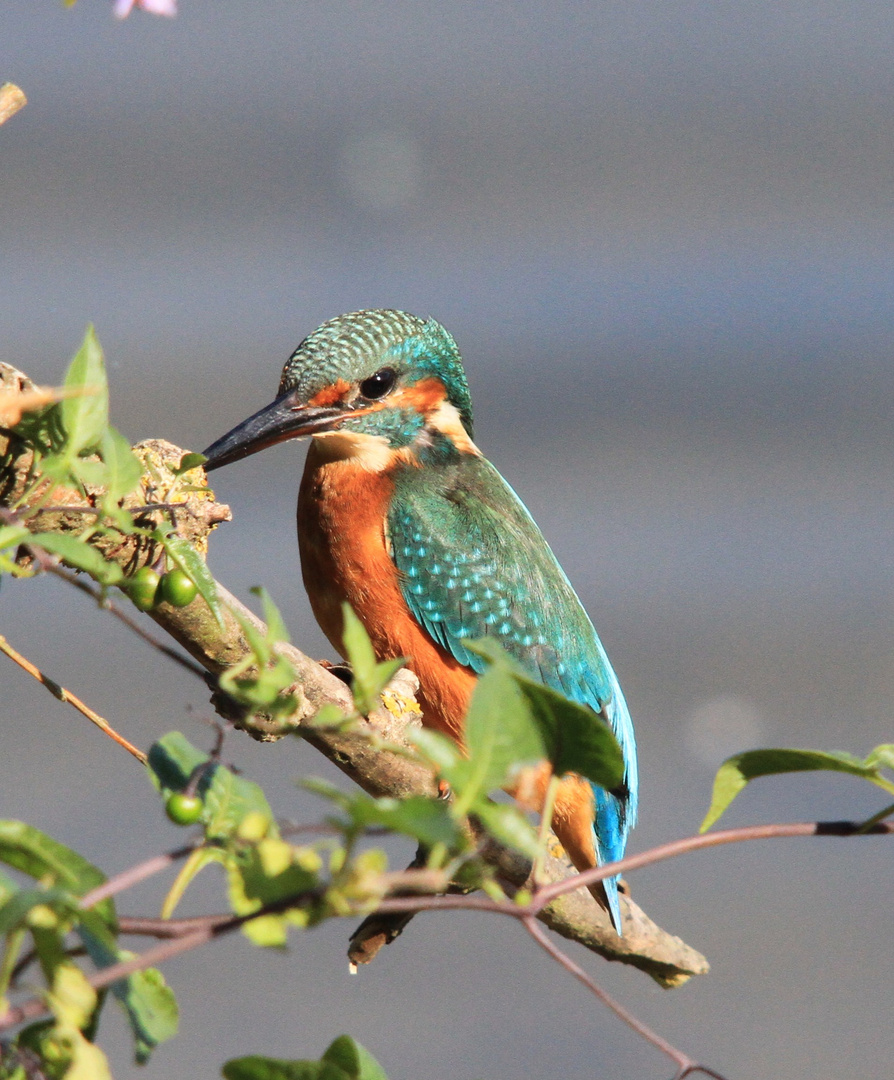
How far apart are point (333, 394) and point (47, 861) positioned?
104 centimetres

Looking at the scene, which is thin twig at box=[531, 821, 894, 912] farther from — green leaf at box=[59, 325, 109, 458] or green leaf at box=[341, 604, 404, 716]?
green leaf at box=[59, 325, 109, 458]

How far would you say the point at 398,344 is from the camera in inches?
56.1

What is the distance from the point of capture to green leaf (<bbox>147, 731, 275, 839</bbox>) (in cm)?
44

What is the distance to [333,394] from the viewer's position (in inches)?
53.3

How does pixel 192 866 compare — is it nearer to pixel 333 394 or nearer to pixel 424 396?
pixel 333 394

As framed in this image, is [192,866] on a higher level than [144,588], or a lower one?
lower

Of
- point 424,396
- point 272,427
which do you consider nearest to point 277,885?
point 272,427

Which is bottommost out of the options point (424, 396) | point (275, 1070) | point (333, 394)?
point (275, 1070)

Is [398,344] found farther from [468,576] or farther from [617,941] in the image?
[617,941]

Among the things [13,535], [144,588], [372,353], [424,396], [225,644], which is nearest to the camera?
[13,535]

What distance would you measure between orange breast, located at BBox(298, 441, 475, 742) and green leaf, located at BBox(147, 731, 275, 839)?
3.00 ft

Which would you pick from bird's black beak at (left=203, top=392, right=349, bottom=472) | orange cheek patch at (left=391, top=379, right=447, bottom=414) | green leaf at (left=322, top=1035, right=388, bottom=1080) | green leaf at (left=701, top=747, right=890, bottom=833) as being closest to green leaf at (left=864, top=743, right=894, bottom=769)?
green leaf at (left=701, top=747, right=890, bottom=833)

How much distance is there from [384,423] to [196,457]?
0.83 metres

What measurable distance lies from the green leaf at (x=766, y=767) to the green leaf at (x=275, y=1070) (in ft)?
0.55
